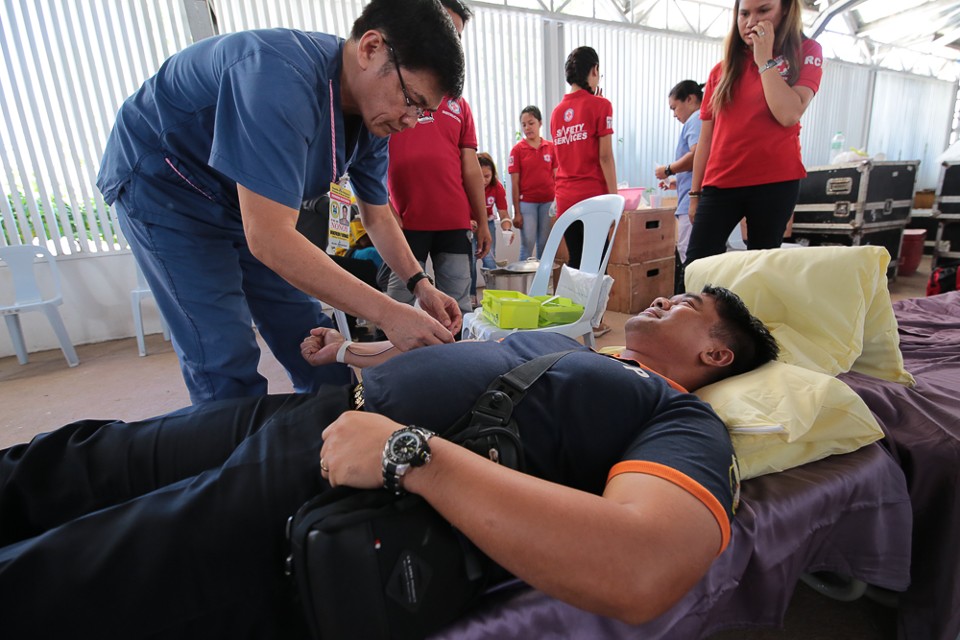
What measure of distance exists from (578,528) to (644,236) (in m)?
3.64

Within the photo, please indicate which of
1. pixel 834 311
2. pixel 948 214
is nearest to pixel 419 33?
pixel 834 311

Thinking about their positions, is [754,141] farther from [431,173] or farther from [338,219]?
[338,219]

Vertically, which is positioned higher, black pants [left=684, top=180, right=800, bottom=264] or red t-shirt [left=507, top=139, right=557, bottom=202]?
red t-shirt [left=507, top=139, right=557, bottom=202]

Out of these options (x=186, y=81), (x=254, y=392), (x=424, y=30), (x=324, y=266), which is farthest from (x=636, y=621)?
(x=186, y=81)

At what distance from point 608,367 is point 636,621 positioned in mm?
425

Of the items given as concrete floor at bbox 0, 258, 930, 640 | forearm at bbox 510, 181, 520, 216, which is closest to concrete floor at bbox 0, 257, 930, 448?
concrete floor at bbox 0, 258, 930, 640

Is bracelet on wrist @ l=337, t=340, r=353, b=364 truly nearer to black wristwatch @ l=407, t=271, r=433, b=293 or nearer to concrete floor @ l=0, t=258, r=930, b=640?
black wristwatch @ l=407, t=271, r=433, b=293

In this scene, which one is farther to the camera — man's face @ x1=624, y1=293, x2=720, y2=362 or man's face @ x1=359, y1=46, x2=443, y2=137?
man's face @ x1=624, y1=293, x2=720, y2=362

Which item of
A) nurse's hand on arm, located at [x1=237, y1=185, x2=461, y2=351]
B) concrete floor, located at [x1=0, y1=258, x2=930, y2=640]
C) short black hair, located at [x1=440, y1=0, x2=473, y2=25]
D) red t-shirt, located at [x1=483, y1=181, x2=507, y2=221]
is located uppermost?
short black hair, located at [x1=440, y1=0, x2=473, y2=25]

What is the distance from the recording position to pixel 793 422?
92cm

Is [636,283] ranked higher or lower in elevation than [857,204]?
lower

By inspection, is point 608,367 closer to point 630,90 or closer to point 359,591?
point 359,591

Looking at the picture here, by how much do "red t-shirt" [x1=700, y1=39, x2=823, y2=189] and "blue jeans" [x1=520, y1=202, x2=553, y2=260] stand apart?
2.43 m

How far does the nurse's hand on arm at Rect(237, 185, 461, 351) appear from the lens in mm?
917
